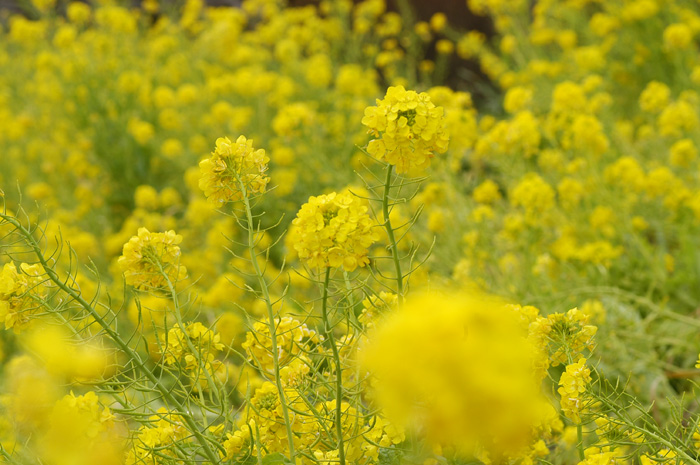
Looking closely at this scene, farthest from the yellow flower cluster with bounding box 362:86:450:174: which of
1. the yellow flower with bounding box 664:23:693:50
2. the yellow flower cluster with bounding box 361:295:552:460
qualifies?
the yellow flower with bounding box 664:23:693:50

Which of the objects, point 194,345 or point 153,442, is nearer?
point 153,442

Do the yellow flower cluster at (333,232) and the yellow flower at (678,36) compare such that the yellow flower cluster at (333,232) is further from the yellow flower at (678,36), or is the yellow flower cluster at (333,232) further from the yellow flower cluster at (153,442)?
the yellow flower at (678,36)

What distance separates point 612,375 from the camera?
2262 mm

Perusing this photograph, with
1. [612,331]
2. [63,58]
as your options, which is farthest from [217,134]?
[612,331]

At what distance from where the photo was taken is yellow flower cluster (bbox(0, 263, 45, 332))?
3.79 ft

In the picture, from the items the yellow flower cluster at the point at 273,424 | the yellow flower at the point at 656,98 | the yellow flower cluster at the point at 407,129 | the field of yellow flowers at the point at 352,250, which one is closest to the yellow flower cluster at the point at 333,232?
the field of yellow flowers at the point at 352,250

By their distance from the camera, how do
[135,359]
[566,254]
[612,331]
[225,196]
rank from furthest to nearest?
[566,254]
[612,331]
[225,196]
[135,359]

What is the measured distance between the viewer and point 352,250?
1.04m

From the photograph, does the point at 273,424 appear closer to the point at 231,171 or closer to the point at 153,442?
the point at 153,442

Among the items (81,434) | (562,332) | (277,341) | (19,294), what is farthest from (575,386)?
(19,294)

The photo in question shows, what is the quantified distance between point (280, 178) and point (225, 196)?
282cm

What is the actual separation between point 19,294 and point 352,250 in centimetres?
60

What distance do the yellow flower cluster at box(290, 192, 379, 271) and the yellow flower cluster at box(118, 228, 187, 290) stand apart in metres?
0.34

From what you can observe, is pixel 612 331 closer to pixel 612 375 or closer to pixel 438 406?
pixel 612 375
